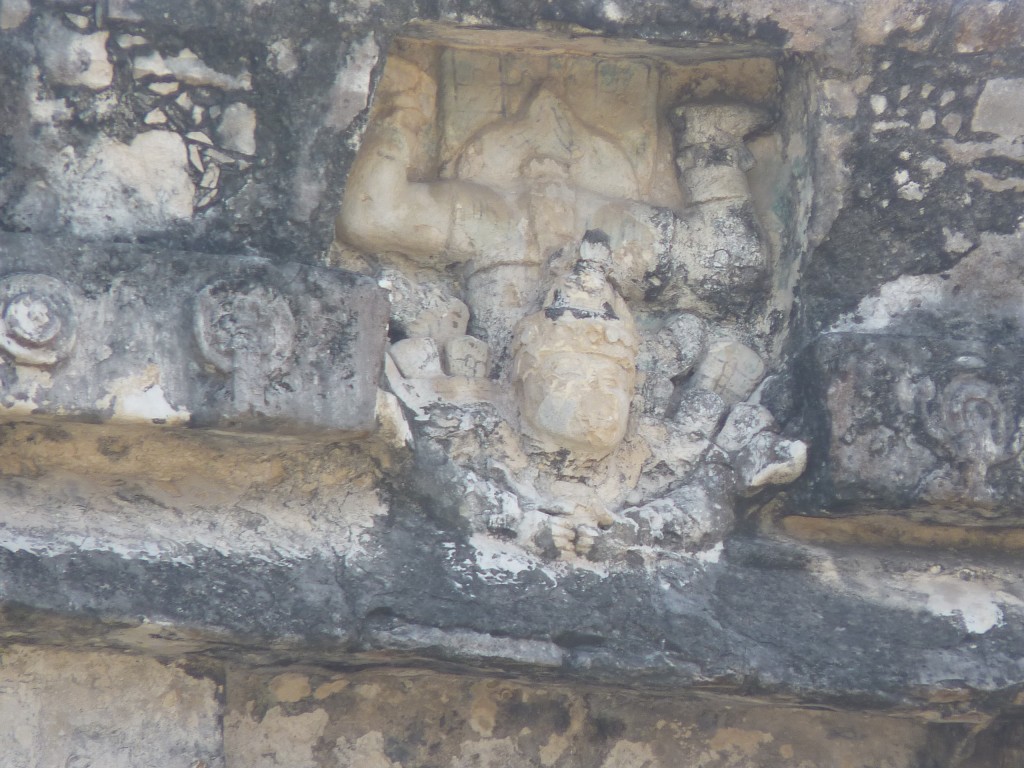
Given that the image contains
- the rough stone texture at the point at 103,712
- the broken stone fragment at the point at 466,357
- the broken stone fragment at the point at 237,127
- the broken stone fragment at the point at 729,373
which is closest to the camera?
the rough stone texture at the point at 103,712

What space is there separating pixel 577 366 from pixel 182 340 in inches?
31.2

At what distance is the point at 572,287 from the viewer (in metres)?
3.82

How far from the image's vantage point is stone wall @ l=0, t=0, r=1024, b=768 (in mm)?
3447

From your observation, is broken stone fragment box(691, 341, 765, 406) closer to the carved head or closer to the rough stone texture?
the carved head

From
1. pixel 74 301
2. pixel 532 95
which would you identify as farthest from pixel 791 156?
pixel 74 301

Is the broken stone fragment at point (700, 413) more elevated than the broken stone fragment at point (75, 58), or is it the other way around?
the broken stone fragment at point (75, 58)

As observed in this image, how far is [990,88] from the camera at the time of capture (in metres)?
3.84

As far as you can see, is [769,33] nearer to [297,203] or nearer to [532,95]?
[532,95]

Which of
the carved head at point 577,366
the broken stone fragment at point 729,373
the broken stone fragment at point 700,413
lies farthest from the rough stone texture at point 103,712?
the broken stone fragment at point 729,373

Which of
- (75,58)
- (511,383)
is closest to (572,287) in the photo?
(511,383)

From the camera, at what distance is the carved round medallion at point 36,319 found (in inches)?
130

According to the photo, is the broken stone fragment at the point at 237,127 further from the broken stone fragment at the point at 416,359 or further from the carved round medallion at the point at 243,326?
the broken stone fragment at the point at 416,359

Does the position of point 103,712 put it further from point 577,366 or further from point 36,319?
point 577,366

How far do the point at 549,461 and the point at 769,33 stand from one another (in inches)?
37.2
